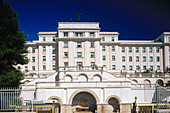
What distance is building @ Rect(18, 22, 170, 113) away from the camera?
32.6m

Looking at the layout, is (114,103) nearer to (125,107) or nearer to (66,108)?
(125,107)

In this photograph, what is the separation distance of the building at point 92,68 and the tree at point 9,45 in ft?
24.4

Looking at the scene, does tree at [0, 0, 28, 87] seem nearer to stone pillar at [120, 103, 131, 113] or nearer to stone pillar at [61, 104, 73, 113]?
stone pillar at [61, 104, 73, 113]

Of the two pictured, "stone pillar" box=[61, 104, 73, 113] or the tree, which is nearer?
the tree

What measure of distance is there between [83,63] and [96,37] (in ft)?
22.5

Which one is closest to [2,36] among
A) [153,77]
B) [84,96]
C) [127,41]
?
[84,96]

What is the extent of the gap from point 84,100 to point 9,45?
16608 millimetres

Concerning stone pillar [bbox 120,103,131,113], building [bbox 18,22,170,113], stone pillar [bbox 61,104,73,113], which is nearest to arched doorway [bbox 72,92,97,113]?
building [bbox 18,22,170,113]

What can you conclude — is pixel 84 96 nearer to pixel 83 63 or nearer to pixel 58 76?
pixel 58 76

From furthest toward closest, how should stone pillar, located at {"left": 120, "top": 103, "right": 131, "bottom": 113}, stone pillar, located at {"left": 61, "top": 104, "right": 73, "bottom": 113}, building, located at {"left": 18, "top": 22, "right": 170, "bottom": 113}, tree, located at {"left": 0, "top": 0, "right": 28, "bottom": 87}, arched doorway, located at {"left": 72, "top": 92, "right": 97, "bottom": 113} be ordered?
arched doorway, located at {"left": 72, "top": 92, "right": 97, "bottom": 113}, building, located at {"left": 18, "top": 22, "right": 170, "bottom": 113}, stone pillar, located at {"left": 120, "top": 103, "right": 131, "bottom": 113}, stone pillar, located at {"left": 61, "top": 104, "right": 73, "bottom": 113}, tree, located at {"left": 0, "top": 0, "right": 28, "bottom": 87}

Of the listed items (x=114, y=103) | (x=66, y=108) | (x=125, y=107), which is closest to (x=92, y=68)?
(x=114, y=103)

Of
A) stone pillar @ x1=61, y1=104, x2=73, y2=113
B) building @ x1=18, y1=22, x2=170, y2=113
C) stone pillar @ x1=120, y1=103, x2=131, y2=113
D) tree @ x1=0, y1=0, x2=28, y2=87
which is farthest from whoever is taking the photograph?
building @ x1=18, y1=22, x2=170, y2=113

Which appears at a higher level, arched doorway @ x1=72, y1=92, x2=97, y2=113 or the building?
the building

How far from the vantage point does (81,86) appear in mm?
32750
